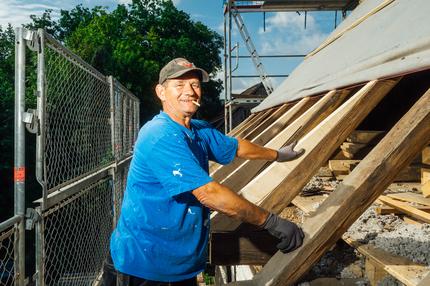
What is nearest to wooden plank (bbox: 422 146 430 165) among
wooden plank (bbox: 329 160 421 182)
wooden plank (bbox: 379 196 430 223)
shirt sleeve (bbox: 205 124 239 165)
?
wooden plank (bbox: 379 196 430 223)

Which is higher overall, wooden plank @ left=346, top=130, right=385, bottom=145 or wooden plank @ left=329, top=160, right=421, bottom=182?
wooden plank @ left=346, top=130, right=385, bottom=145

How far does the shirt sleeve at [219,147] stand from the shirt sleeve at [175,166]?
68cm

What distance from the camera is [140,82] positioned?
2805 centimetres

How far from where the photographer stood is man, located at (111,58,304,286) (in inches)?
68.7

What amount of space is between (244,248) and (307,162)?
0.59 m

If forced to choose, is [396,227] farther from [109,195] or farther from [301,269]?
[109,195]

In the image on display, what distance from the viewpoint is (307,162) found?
1.98m

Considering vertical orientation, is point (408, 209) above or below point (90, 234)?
above

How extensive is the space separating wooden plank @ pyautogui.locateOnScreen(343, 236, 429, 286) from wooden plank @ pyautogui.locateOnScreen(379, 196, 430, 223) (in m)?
0.47

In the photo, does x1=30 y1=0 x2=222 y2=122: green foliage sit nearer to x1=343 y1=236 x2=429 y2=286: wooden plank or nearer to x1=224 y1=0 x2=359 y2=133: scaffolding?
x1=224 y1=0 x2=359 y2=133: scaffolding

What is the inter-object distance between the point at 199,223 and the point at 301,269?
690mm

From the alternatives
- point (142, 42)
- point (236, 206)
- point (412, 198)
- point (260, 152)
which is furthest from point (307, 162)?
point (142, 42)

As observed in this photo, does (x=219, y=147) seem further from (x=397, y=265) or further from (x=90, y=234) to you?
(x=90, y=234)

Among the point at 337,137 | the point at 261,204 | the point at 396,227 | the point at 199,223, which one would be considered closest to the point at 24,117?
the point at 199,223
